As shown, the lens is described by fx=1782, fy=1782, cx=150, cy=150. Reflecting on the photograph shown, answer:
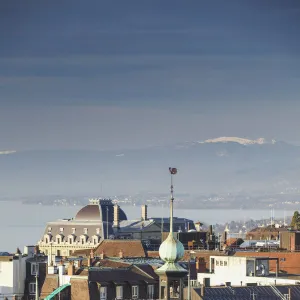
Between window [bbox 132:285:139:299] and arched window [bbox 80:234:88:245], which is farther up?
arched window [bbox 80:234:88:245]

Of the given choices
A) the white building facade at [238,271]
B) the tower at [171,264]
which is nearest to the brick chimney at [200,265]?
the white building facade at [238,271]

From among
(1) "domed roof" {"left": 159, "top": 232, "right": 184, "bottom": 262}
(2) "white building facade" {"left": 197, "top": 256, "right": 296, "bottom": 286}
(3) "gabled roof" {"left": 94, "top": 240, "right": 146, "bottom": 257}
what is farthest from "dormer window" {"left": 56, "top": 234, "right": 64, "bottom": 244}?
(1) "domed roof" {"left": 159, "top": 232, "right": 184, "bottom": 262}

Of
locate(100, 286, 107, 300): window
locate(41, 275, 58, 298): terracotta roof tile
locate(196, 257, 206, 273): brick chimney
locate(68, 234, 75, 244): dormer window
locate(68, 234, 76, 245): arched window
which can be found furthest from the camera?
locate(68, 234, 75, 244): dormer window

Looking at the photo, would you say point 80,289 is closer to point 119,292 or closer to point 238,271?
point 119,292

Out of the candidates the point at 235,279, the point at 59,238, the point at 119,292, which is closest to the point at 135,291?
the point at 119,292

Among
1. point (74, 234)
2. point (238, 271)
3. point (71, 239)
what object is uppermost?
point (74, 234)

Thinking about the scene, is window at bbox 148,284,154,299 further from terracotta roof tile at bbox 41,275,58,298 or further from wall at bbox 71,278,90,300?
terracotta roof tile at bbox 41,275,58,298

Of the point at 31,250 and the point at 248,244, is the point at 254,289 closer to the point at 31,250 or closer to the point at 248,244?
the point at 31,250

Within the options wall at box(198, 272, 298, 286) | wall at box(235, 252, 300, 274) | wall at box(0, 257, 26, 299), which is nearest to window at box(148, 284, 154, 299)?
wall at box(198, 272, 298, 286)

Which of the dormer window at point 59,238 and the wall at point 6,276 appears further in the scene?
the dormer window at point 59,238

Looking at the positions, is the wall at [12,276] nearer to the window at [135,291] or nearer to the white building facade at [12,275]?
the white building facade at [12,275]

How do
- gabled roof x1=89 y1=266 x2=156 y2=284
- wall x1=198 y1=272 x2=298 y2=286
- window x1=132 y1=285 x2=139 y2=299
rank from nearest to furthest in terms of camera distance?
gabled roof x1=89 y1=266 x2=156 y2=284
window x1=132 y1=285 x2=139 y2=299
wall x1=198 y1=272 x2=298 y2=286

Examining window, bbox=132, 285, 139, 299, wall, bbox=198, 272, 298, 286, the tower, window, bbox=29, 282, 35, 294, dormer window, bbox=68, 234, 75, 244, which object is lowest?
window, bbox=29, 282, 35, 294

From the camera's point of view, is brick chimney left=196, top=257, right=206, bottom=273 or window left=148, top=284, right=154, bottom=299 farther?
brick chimney left=196, top=257, right=206, bottom=273
